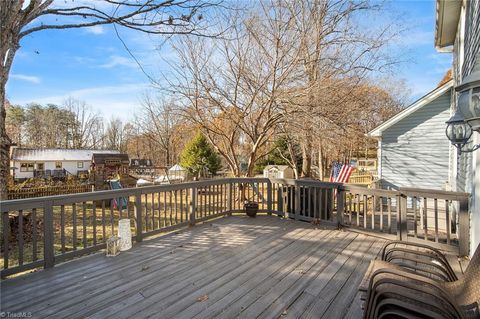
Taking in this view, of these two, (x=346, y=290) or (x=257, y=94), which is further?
(x=257, y=94)

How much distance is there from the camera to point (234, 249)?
4109mm

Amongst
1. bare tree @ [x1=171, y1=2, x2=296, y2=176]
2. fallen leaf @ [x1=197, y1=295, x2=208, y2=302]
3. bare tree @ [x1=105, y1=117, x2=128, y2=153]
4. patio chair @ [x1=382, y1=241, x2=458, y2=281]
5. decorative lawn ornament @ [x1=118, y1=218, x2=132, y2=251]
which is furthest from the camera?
bare tree @ [x1=105, y1=117, x2=128, y2=153]

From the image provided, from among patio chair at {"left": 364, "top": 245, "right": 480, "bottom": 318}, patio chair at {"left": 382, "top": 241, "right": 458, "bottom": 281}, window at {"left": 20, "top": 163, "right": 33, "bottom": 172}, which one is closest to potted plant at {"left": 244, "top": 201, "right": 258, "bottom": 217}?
patio chair at {"left": 382, "top": 241, "right": 458, "bottom": 281}

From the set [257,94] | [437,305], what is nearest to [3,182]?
[257,94]

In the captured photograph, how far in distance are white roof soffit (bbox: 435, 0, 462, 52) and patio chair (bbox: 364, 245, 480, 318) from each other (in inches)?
187

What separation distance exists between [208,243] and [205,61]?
5001mm

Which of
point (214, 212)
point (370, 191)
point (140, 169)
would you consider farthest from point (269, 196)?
point (140, 169)

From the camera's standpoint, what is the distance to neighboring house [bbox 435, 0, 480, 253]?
3.27 m

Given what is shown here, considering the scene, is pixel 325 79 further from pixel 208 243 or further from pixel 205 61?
pixel 208 243

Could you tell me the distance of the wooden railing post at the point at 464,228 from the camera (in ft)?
12.5

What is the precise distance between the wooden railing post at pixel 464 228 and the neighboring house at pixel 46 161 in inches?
1308

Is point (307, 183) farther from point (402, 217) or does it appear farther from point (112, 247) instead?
point (112, 247)

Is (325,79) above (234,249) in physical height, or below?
above

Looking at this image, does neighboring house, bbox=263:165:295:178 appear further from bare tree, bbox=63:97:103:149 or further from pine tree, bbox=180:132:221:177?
bare tree, bbox=63:97:103:149
